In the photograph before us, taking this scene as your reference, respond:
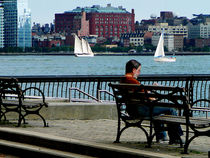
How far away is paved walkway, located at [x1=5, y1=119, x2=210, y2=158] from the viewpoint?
7.84m

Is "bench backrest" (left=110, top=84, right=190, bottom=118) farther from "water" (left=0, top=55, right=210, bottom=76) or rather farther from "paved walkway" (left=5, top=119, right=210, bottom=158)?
"water" (left=0, top=55, right=210, bottom=76)

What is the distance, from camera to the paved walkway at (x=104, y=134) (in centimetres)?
784

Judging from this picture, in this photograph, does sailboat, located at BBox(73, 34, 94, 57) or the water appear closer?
the water

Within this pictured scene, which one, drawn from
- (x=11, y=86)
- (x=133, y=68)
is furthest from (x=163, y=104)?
(x=11, y=86)

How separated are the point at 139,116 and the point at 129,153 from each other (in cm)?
94

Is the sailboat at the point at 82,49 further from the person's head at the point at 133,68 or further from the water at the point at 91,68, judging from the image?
the person's head at the point at 133,68

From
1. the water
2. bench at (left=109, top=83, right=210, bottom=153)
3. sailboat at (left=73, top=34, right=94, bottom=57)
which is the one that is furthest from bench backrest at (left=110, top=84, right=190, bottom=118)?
sailboat at (left=73, top=34, right=94, bottom=57)

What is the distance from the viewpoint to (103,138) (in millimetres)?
8812

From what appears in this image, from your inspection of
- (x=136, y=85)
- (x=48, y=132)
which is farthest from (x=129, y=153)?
(x=48, y=132)

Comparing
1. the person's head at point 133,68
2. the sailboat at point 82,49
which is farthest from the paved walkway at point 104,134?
the sailboat at point 82,49

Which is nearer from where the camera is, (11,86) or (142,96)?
(142,96)

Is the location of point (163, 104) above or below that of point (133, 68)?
below

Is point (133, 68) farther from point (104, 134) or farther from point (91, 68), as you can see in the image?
point (91, 68)

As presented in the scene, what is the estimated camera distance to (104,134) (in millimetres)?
9312
